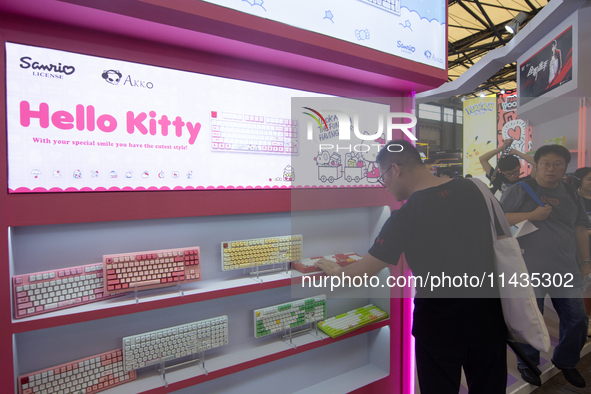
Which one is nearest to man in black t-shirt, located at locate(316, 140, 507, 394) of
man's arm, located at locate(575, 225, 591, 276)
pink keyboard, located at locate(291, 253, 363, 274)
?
pink keyboard, located at locate(291, 253, 363, 274)

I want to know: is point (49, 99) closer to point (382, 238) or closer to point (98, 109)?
point (98, 109)

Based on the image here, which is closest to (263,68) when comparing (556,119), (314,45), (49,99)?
(314,45)

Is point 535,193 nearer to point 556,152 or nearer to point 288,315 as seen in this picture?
point 556,152

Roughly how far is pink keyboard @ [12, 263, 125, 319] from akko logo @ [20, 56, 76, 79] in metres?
0.76

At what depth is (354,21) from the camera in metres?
1.50

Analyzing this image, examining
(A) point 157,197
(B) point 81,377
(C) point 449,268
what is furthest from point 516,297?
(B) point 81,377

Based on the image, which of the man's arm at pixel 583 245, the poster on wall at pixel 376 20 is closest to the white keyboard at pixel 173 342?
the poster on wall at pixel 376 20

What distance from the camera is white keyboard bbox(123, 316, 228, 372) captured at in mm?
1300

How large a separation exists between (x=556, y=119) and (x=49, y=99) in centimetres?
392

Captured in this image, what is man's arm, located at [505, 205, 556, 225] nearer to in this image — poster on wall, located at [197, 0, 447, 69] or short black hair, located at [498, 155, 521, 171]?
short black hair, located at [498, 155, 521, 171]

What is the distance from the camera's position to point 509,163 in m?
2.77

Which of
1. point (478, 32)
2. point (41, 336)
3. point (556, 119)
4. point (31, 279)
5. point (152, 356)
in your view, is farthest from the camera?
point (478, 32)

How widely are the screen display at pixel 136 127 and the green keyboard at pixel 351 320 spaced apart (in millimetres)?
922

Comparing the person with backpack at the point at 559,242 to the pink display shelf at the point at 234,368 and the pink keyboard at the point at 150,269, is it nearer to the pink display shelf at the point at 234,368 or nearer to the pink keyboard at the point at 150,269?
the pink display shelf at the point at 234,368
